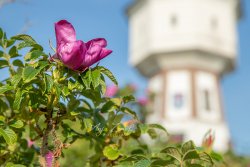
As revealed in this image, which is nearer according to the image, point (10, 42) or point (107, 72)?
point (107, 72)

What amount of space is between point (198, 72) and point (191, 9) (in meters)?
3.35

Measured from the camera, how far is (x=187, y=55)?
2433 centimetres

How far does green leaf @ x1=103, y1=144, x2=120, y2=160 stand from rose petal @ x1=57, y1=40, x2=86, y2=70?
38 centimetres

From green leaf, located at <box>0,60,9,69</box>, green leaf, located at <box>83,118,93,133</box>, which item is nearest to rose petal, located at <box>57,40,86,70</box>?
green leaf, located at <box>83,118,93,133</box>

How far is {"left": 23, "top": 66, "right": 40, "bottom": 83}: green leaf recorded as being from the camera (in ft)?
4.13

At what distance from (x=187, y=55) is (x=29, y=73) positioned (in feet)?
76.7

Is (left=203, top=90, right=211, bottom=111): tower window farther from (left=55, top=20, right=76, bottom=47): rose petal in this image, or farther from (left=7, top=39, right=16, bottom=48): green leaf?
(left=55, top=20, right=76, bottom=47): rose petal

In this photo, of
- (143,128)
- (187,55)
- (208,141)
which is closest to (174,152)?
(143,128)

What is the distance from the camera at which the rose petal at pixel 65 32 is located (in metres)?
1.31

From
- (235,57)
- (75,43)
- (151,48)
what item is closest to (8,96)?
(75,43)

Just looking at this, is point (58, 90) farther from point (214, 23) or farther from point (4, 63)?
point (214, 23)

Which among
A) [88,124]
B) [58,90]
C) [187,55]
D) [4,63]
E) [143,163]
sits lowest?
[143,163]

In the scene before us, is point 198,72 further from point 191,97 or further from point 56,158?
point 56,158

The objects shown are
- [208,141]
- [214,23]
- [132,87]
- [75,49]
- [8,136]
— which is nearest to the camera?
[75,49]
